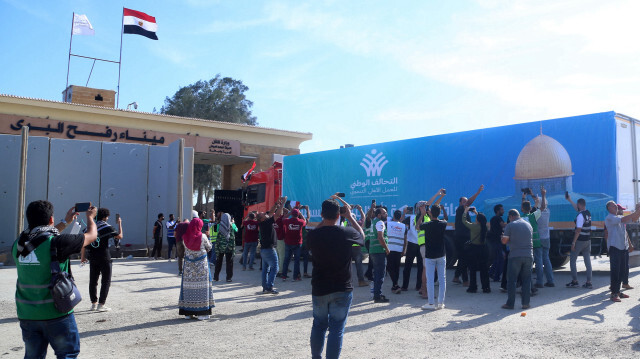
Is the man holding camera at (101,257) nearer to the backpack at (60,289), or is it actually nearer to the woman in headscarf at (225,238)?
the woman in headscarf at (225,238)

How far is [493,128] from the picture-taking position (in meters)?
12.6

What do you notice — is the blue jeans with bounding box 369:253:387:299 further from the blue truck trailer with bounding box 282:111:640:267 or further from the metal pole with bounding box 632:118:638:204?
the metal pole with bounding box 632:118:638:204

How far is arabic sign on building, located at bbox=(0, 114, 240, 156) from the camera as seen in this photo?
2595 centimetres

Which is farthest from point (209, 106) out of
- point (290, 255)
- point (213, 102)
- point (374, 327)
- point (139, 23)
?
point (374, 327)

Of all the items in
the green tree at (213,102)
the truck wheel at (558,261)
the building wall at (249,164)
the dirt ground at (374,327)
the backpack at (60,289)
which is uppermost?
the green tree at (213,102)

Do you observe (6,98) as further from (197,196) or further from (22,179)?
(197,196)

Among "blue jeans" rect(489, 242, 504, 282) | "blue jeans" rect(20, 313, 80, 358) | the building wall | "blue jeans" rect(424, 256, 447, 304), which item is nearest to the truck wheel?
"blue jeans" rect(489, 242, 504, 282)

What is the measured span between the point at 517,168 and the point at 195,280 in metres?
7.86

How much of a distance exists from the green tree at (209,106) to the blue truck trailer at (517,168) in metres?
31.1

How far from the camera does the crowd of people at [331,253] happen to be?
3.99 m

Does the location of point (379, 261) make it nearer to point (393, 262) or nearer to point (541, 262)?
point (393, 262)

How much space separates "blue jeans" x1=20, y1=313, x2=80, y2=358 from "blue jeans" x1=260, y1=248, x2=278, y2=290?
6.18 meters

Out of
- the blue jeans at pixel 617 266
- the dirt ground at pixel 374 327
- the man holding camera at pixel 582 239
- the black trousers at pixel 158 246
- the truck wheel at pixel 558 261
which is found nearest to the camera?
the dirt ground at pixel 374 327

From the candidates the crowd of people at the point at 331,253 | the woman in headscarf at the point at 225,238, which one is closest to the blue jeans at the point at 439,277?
the crowd of people at the point at 331,253
